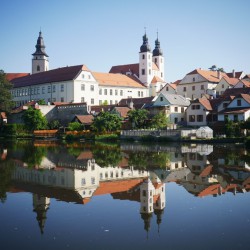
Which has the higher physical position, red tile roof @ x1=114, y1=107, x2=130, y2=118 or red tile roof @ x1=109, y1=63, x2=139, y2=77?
red tile roof @ x1=109, y1=63, x2=139, y2=77

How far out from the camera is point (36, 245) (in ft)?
28.5

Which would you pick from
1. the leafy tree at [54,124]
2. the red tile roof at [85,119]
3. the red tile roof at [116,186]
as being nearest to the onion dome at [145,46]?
the leafy tree at [54,124]

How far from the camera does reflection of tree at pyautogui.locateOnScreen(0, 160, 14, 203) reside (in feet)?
46.9

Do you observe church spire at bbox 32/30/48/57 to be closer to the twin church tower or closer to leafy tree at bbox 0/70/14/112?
the twin church tower

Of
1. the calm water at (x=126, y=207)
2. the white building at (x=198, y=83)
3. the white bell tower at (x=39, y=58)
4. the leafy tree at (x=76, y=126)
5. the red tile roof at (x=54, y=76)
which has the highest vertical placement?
the white bell tower at (x=39, y=58)

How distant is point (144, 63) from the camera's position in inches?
3568

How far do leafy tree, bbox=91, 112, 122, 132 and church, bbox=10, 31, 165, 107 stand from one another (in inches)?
778

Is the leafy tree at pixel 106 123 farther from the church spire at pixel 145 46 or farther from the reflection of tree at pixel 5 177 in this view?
the church spire at pixel 145 46

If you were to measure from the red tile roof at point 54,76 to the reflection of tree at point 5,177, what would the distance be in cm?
5061

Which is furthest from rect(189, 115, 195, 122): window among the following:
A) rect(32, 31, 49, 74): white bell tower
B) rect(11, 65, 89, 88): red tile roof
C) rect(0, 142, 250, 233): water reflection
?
rect(32, 31, 49, 74): white bell tower

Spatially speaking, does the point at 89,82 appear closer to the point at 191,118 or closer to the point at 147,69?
the point at 147,69

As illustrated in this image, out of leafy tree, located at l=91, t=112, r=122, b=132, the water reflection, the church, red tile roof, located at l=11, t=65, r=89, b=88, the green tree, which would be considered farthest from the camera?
the church

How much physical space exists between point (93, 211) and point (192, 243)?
13.5 ft

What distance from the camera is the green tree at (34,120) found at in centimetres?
6081
